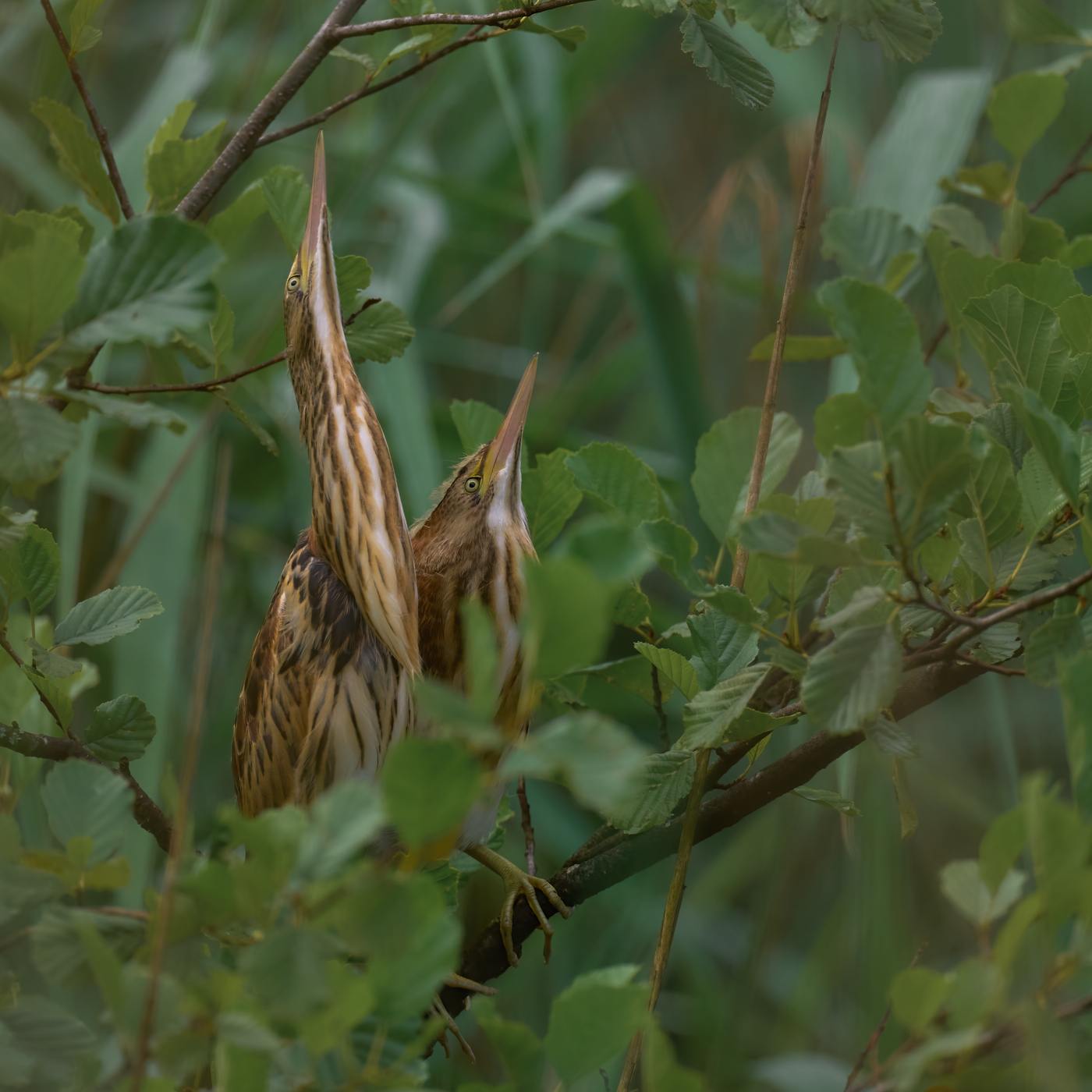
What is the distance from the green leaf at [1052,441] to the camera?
40cm

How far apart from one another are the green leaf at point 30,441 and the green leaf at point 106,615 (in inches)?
5.6

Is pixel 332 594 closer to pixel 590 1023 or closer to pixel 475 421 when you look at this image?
pixel 475 421

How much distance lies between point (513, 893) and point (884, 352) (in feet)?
1.63

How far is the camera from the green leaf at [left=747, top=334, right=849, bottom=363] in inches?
29.3

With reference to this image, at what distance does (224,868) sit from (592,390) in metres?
1.49

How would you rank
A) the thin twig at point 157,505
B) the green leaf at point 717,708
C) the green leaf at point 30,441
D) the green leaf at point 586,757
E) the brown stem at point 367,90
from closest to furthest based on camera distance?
the green leaf at point 586,757, the green leaf at point 30,441, the green leaf at point 717,708, the brown stem at point 367,90, the thin twig at point 157,505

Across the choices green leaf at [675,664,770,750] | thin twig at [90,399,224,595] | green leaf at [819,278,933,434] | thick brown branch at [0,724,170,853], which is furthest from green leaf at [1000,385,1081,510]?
thin twig at [90,399,224,595]

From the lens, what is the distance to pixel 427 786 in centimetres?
31

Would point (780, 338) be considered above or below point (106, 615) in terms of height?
above

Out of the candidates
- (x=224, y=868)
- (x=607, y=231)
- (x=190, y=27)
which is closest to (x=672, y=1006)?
(x=607, y=231)

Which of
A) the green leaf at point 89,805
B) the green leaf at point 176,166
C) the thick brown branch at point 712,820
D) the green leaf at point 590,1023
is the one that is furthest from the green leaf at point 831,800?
the green leaf at point 176,166

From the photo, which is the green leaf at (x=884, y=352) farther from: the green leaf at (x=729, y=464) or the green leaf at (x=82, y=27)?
the green leaf at (x=82, y=27)

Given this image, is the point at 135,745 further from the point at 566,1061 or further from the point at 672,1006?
the point at 672,1006

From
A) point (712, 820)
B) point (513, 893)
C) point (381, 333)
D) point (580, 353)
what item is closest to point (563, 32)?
point (381, 333)
